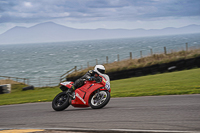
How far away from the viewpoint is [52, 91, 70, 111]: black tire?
8.23 metres

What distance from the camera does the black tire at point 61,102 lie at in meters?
8.23

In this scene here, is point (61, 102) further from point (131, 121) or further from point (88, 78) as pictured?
point (131, 121)

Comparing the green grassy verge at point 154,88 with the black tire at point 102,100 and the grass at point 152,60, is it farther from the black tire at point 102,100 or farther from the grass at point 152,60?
the grass at point 152,60

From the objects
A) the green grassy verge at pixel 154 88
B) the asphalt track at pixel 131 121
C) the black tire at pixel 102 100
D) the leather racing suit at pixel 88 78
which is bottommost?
the green grassy verge at pixel 154 88

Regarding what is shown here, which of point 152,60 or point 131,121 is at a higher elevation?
point 152,60

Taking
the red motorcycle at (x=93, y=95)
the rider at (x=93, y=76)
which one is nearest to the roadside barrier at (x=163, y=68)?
the rider at (x=93, y=76)

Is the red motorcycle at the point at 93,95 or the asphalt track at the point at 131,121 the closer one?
the asphalt track at the point at 131,121

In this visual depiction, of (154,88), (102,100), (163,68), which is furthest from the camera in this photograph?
(163,68)

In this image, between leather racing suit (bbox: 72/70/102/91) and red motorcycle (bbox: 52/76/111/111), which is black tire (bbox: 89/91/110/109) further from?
leather racing suit (bbox: 72/70/102/91)

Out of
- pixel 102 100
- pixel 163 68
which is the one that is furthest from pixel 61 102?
pixel 163 68

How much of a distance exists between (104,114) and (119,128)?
1563 mm

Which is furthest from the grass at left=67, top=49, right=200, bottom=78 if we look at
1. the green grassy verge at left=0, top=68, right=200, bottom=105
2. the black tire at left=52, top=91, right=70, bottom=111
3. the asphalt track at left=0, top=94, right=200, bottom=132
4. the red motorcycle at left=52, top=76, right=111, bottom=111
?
the asphalt track at left=0, top=94, right=200, bottom=132

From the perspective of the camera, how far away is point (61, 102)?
8.49 m

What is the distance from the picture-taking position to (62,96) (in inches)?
333
